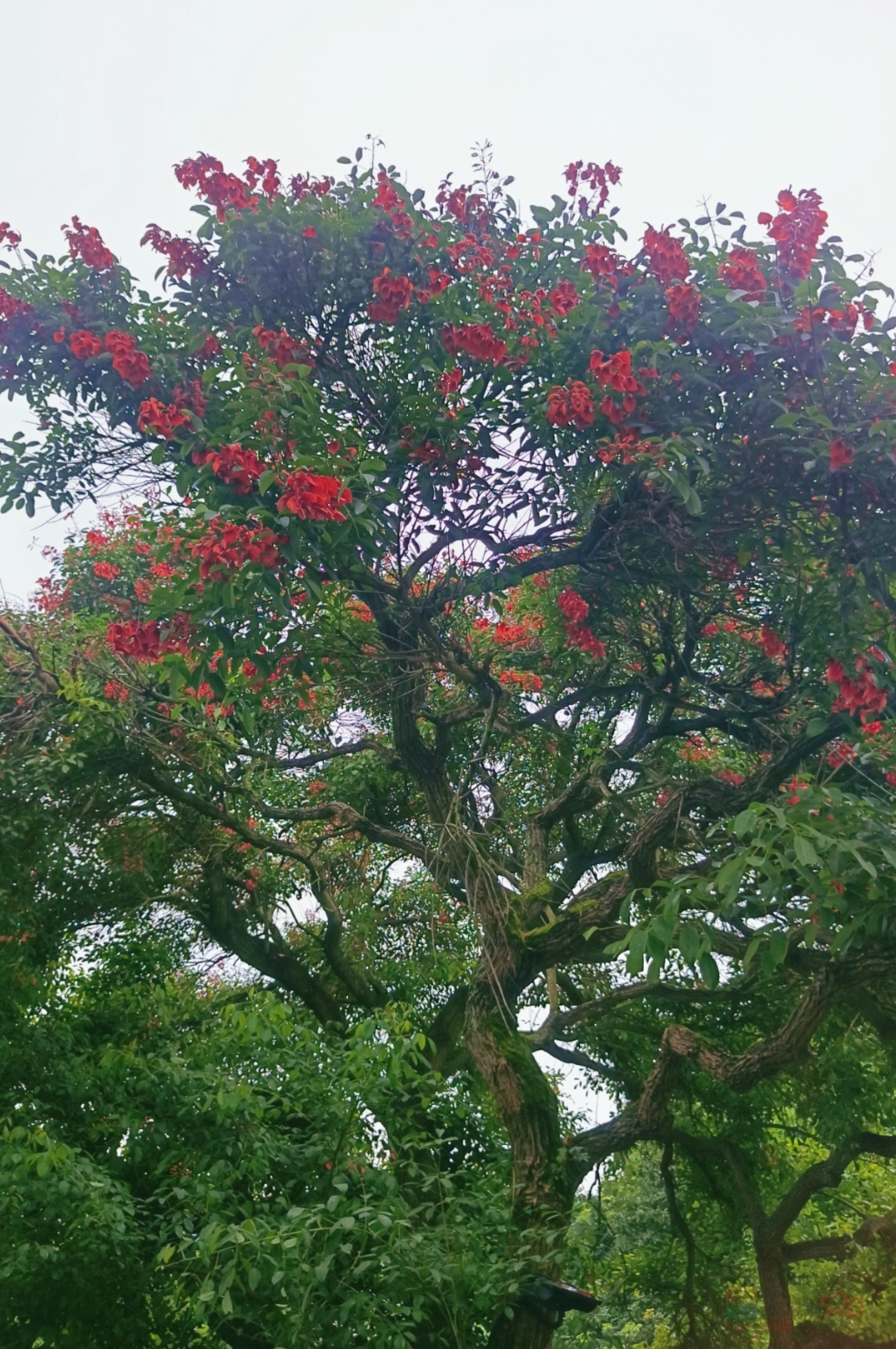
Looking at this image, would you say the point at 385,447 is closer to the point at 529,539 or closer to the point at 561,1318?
the point at 529,539

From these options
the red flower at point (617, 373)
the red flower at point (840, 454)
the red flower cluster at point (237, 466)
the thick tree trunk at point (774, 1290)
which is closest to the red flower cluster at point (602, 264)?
the red flower at point (617, 373)

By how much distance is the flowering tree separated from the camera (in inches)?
158

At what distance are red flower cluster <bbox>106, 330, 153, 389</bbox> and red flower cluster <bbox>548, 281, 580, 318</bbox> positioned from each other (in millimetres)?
1713

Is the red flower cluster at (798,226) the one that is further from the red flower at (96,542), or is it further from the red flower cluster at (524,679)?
the red flower at (96,542)

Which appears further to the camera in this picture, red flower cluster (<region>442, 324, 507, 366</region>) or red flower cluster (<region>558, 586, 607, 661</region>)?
red flower cluster (<region>558, 586, 607, 661</region>)

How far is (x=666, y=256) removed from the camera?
4711 millimetres

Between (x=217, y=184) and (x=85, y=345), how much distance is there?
889mm

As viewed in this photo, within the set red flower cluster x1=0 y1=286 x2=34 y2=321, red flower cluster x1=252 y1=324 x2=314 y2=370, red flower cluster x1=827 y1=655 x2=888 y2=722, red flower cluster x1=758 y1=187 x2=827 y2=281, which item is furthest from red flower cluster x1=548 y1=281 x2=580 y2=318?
red flower cluster x1=0 y1=286 x2=34 y2=321

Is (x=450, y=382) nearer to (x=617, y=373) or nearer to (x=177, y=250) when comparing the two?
(x=617, y=373)

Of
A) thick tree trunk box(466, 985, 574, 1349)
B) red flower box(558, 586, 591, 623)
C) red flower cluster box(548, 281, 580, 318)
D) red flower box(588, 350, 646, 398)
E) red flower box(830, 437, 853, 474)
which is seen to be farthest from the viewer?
red flower box(558, 586, 591, 623)

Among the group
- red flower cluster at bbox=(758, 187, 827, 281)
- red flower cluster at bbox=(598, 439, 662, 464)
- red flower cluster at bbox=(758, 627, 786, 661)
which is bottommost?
red flower cluster at bbox=(758, 627, 786, 661)

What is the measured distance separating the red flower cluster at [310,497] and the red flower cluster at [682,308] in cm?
175

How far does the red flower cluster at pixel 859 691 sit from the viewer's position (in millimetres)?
4262

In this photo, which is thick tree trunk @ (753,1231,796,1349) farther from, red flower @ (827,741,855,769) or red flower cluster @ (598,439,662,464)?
red flower cluster @ (598,439,662,464)
